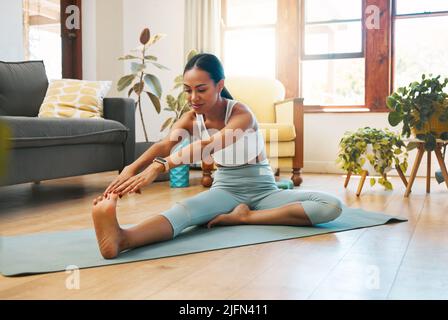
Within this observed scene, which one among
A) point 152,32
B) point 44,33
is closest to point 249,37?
point 152,32

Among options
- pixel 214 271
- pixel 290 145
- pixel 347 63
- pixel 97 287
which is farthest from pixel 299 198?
pixel 347 63

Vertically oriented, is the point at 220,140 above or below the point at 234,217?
above

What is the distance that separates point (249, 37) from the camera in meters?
4.84

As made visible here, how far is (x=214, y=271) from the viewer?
4.31 feet

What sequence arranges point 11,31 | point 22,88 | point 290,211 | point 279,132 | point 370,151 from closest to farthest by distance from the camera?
point 290,211, point 370,151, point 22,88, point 279,132, point 11,31

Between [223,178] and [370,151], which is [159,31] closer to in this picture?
[370,151]

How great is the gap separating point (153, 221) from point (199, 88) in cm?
47

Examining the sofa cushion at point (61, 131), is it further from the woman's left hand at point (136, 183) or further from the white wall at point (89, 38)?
the white wall at point (89, 38)

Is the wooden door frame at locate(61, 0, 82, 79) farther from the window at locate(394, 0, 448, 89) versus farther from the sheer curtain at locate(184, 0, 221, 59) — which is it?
the window at locate(394, 0, 448, 89)

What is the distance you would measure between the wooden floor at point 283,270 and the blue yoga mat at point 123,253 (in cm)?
5

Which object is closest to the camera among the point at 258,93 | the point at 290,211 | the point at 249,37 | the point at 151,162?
the point at 151,162
